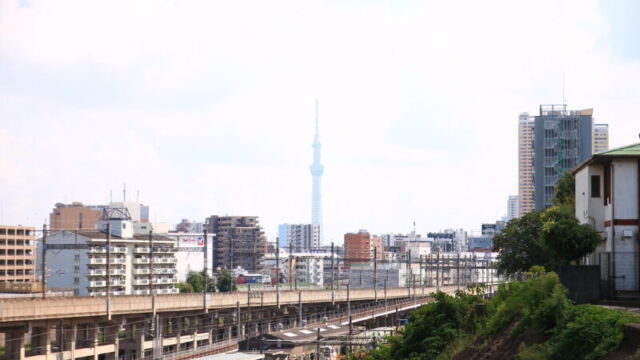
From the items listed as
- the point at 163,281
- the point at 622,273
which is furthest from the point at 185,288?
the point at 622,273

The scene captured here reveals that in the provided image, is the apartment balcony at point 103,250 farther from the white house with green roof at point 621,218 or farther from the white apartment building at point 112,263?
the white house with green roof at point 621,218

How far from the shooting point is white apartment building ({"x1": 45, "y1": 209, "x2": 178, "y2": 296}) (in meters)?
146

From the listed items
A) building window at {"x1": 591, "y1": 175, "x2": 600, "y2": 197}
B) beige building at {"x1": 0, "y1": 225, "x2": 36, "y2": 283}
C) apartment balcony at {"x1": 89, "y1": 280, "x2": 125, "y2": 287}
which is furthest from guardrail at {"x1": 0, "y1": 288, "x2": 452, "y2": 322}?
beige building at {"x1": 0, "y1": 225, "x2": 36, "y2": 283}

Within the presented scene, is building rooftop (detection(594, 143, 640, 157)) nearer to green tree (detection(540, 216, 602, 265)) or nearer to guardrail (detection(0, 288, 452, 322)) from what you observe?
green tree (detection(540, 216, 602, 265))

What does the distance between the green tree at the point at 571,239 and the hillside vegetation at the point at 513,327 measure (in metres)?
2.03

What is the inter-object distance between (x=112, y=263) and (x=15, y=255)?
81.2ft

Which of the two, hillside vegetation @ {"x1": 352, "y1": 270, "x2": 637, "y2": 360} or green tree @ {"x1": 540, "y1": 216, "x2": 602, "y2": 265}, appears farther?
green tree @ {"x1": 540, "y1": 216, "x2": 602, "y2": 265}

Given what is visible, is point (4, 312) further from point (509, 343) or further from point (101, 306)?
point (509, 343)

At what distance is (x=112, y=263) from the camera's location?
149875 mm

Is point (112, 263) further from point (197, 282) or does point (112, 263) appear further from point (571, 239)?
point (571, 239)

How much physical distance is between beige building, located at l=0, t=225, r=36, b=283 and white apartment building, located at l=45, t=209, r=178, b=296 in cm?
946

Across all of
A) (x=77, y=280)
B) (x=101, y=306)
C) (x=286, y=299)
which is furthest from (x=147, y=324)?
(x=77, y=280)

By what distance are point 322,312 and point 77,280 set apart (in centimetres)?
4146

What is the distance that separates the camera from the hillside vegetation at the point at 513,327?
18203 mm
